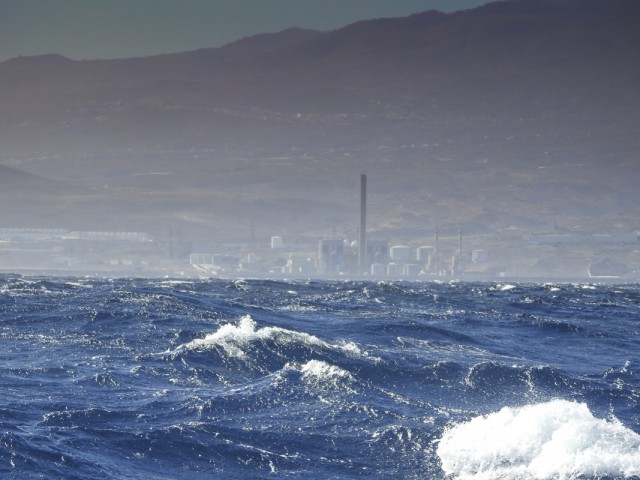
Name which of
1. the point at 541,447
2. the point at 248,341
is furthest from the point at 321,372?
the point at 541,447

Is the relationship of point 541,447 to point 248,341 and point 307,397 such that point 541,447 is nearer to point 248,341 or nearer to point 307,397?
point 307,397

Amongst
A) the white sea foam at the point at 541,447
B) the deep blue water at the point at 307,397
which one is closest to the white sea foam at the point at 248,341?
the deep blue water at the point at 307,397

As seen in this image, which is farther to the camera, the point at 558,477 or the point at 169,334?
the point at 169,334

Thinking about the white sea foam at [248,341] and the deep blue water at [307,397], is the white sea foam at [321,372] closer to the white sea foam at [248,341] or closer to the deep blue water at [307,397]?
the deep blue water at [307,397]

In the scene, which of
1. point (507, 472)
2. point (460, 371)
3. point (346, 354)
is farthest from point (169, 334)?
point (507, 472)

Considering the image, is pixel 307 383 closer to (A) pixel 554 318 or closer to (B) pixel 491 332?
(B) pixel 491 332

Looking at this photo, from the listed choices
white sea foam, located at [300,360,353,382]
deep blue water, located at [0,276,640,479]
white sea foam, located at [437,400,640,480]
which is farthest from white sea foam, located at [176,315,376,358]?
white sea foam, located at [437,400,640,480]

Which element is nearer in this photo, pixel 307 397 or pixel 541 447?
pixel 541 447
